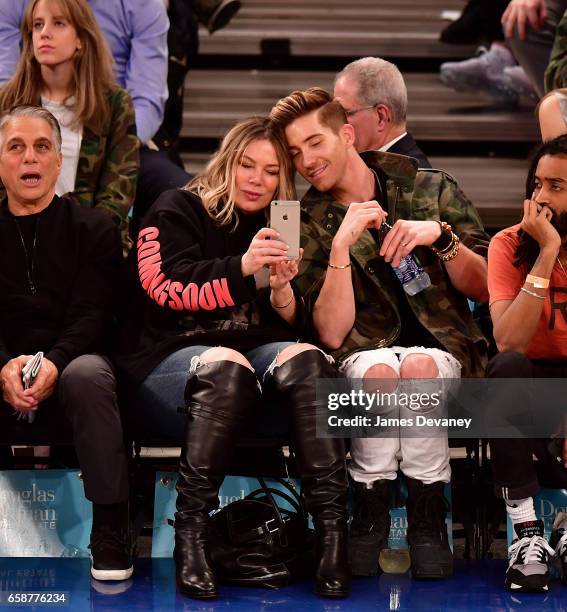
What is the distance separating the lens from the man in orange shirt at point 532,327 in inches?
122

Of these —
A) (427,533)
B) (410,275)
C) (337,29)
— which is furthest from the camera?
(337,29)

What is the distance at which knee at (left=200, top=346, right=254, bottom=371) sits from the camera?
315 centimetres

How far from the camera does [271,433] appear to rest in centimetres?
333

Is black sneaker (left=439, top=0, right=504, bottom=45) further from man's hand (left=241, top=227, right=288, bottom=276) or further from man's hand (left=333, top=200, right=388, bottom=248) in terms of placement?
man's hand (left=241, top=227, right=288, bottom=276)

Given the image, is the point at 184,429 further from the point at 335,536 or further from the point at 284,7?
the point at 284,7

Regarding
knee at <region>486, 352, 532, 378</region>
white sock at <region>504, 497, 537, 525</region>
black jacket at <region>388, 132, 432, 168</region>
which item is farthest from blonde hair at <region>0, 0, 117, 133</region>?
white sock at <region>504, 497, 537, 525</region>

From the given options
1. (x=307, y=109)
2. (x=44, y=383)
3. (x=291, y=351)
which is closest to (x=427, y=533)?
(x=291, y=351)

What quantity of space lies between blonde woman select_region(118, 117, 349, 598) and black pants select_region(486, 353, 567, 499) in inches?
16.3

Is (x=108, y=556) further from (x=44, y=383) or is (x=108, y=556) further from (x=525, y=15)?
(x=525, y=15)

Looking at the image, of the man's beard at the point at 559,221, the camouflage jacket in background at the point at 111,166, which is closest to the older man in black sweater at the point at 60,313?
the camouflage jacket in background at the point at 111,166

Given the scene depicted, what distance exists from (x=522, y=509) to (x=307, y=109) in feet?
4.43

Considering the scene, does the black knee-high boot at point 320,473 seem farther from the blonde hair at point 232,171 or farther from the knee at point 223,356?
the blonde hair at point 232,171

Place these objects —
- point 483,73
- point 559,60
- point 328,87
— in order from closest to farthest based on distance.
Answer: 1. point 559,60
2. point 483,73
3. point 328,87

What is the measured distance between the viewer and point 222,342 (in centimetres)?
337
